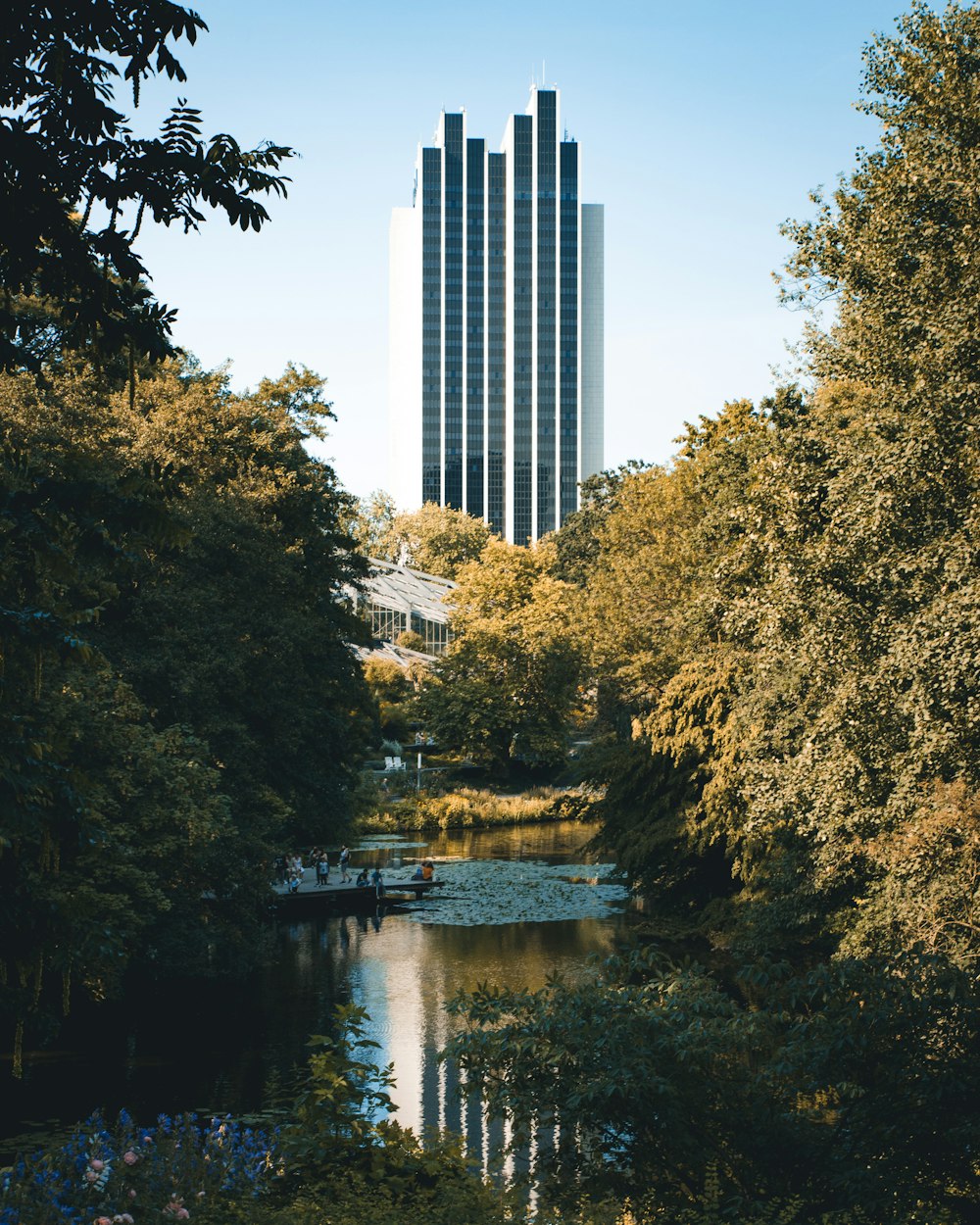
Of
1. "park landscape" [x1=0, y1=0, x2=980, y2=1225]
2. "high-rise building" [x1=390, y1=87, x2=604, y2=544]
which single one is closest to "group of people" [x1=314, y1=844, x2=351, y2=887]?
"park landscape" [x1=0, y1=0, x2=980, y2=1225]

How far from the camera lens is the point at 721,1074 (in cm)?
898

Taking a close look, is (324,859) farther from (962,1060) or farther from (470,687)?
(962,1060)

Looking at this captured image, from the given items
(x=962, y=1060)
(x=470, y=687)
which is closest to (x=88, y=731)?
(x=962, y=1060)

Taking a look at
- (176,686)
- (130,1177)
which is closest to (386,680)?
(176,686)

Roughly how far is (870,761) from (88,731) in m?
11.9

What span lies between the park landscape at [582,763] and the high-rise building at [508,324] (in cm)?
11470

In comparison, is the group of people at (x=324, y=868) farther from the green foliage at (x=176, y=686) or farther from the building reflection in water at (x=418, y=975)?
the green foliage at (x=176, y=686)

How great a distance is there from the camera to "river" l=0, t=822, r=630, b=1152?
18.2m

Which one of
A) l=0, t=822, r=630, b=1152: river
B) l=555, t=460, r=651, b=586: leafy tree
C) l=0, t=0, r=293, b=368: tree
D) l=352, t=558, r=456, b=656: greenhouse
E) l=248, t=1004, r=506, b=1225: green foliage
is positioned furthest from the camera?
l=555, t=460, r=651, b=586: leafy tree

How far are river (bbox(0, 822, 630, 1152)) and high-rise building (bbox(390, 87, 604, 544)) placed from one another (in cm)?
11749

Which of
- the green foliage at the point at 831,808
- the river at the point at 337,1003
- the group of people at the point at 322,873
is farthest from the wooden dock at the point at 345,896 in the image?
the green foliage at the point at 831,808

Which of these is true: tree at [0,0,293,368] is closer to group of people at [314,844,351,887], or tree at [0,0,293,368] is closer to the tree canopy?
group of people at [314,844,351,887]

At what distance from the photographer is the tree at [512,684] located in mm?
58031

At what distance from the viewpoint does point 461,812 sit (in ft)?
163
